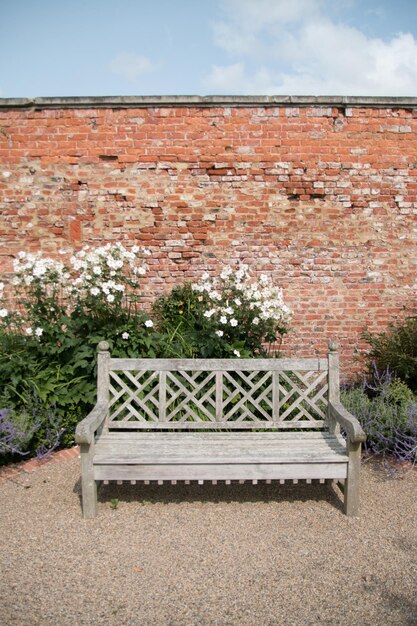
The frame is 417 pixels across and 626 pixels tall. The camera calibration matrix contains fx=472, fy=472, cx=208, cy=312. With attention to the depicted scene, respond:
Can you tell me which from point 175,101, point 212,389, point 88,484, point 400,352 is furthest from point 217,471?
point 175,101

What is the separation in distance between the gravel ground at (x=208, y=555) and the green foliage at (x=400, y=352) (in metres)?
1.41

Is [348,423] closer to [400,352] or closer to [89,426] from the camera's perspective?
[89,426]

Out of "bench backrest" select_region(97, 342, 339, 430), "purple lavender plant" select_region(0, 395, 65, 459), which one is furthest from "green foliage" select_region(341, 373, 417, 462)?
"purple lavender plant" select_region(0, 395, 65, 459)

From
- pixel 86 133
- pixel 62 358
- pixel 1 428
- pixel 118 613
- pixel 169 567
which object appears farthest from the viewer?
pixel 86 133

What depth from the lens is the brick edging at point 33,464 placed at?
13.7ft

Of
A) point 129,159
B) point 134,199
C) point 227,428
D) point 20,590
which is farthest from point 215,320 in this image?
point 20,590

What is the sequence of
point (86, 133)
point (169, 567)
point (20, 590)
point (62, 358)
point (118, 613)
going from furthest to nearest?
point (86, 133), point (62, 358), point (169, 567), point (20, 590), point (118, 613)

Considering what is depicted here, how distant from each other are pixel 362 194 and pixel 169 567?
4.84 metres

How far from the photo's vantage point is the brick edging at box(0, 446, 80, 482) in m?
4.18

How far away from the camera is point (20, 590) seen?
8.72 feet

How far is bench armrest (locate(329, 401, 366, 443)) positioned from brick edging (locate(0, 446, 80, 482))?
2.43m

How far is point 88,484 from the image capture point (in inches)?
134

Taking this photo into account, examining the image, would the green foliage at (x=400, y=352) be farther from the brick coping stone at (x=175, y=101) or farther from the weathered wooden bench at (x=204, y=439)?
the brick coping stone at (x=175, y=101)

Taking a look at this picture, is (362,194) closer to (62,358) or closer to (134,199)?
(134,199)
